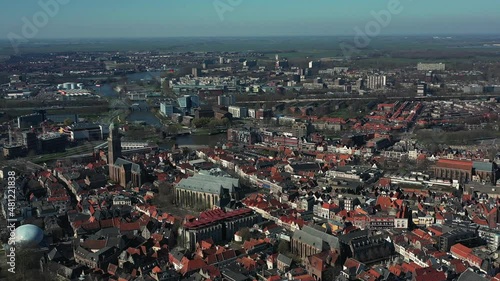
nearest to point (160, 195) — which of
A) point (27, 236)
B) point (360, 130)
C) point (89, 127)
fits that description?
point (27, 236)

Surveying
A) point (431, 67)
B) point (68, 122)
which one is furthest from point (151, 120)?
point (431, 67)

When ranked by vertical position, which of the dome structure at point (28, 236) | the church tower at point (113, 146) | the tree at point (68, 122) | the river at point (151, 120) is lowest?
the river at point (151, 120)

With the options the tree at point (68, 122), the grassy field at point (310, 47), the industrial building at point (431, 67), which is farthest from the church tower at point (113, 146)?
the grassy field at point (310, 47)

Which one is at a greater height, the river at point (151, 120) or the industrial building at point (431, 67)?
the industrial building at point (431, 67)

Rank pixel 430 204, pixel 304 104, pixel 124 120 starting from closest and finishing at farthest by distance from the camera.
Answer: pixel 430 204, pixel 124 120, pixel 304 104

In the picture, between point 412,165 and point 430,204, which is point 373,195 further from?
point 412,165

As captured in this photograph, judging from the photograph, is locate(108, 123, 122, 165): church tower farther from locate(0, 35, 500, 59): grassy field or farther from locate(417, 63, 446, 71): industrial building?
locate(0, 35, 500, 59): grassy field

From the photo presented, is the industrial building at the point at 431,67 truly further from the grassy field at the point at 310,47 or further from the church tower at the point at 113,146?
the church tower at the point at 113,146

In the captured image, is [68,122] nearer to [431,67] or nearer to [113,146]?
[113,146]
